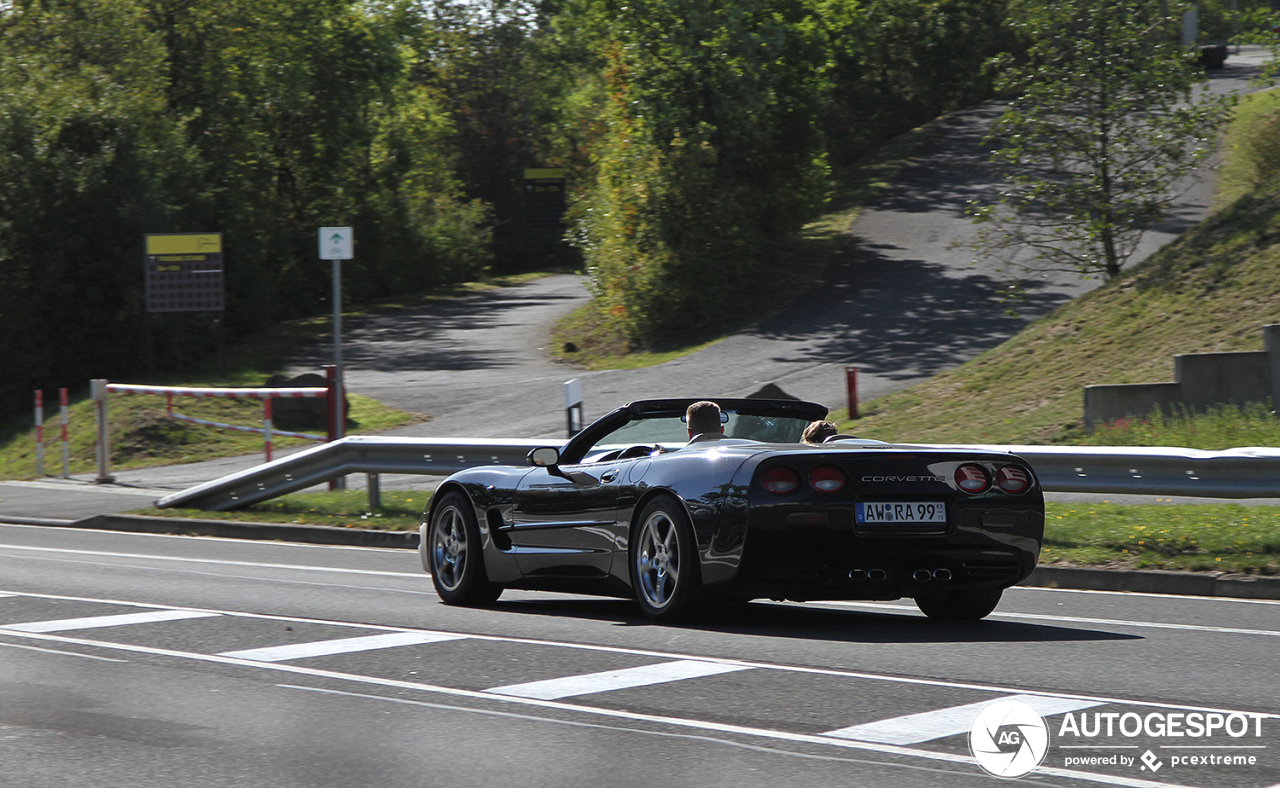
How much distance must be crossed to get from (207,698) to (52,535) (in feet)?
34.8

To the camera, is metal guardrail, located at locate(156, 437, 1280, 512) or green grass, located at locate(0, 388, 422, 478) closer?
metal guardrail, located at locate(156, 437, 1280, 512)

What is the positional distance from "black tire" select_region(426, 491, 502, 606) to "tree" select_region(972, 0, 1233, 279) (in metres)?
16.5

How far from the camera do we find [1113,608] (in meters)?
9.42

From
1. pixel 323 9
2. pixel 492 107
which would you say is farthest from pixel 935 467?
pixel 492 107

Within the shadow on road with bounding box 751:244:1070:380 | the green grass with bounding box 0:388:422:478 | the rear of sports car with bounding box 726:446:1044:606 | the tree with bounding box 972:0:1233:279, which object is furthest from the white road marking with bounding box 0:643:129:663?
the shadow on road with bounding box 751:244:1070:380

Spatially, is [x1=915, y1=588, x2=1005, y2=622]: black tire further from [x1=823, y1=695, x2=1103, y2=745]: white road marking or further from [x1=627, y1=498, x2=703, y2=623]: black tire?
[x1=823, y1=695, x2=1103, y2=745]: white road marking

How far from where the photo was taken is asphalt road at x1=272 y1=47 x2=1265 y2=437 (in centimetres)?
2748

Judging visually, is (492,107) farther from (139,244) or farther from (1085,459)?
(1085,459)

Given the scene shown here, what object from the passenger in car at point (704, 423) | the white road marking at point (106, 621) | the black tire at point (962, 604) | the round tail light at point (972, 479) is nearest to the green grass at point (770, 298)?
the white road marking at point (106, 621)

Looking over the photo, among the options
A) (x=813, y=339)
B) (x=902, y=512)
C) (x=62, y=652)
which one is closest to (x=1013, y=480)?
(x=902, y=512)

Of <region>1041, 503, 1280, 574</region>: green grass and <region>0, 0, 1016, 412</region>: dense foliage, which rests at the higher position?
<region>0, 0, 1016, 412</region>: dense foliage

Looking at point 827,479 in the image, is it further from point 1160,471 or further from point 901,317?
point 901,317

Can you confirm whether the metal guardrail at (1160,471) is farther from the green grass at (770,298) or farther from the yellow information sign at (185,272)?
the green grass at (770,298)

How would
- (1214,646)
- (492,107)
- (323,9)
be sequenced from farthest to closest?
(492,107) < (323,9) < (1214,646)
